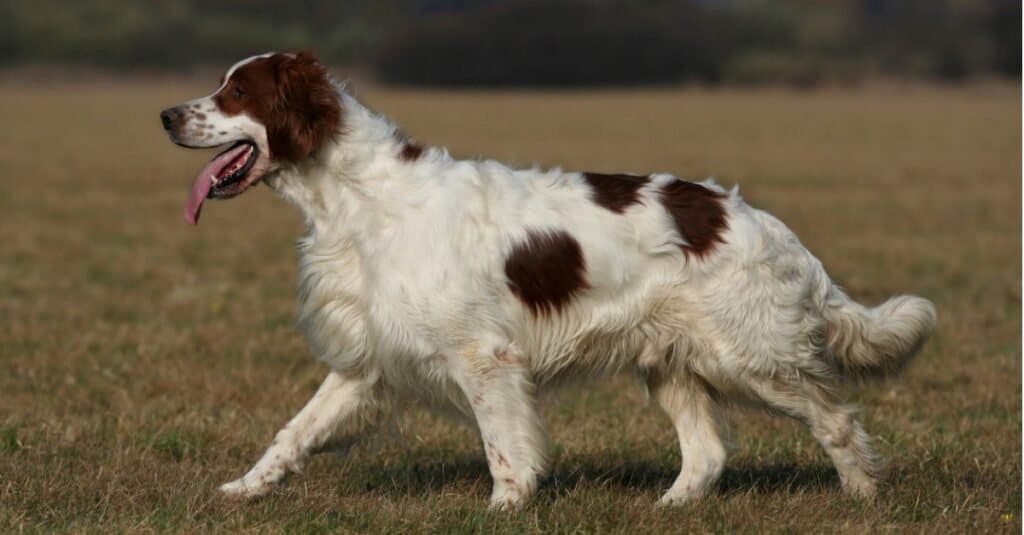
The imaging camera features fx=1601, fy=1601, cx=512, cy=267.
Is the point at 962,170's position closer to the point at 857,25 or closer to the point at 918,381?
the point at 918,381

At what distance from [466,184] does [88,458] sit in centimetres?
209

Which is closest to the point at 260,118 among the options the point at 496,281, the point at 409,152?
the point at 409,152

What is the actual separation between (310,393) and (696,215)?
10.5 ft

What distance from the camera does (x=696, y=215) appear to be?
5602 millimetres

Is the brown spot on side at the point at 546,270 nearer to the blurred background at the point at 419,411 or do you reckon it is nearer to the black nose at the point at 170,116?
the blurred background at the point at 419,411

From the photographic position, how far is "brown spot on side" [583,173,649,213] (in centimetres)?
557

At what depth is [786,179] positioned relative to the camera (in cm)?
2495

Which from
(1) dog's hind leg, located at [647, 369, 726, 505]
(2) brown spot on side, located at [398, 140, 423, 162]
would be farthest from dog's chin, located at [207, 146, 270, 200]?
(1) dog's hind leg, located at [647, 369, 726, 505]

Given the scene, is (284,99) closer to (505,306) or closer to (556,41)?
(505,306)

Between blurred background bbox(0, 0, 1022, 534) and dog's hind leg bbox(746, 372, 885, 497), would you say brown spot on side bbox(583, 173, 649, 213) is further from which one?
dog's hind leg bbox(746, 372, 885, 497)

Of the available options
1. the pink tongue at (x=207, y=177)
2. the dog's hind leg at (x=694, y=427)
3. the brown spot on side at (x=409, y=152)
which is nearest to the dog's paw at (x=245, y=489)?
the pink tongue at (x=207, y=177)

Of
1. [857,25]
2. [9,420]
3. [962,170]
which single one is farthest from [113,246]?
[857,25]

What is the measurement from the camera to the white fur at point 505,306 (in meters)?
5.35

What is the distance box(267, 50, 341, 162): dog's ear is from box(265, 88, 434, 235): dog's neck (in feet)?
0.17
